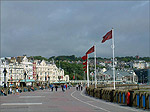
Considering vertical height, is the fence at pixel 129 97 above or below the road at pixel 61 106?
above

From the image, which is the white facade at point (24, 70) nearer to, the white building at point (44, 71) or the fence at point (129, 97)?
the white building at point (44, 71)

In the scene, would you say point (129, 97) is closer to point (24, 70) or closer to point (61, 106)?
point (61, 106)

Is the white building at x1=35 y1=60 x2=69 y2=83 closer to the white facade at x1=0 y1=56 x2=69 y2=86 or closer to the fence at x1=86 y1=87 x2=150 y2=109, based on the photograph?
the white facade at x1=0 y1=56 x2=69 y2=86

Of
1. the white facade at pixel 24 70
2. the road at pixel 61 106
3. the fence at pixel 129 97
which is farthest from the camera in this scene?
the white facade at pixel 24 70

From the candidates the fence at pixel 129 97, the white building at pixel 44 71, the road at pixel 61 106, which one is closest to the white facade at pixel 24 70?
the white building at pixel 44 71

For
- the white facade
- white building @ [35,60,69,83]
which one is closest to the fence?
the white facade

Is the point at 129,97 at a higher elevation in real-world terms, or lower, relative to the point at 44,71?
lower

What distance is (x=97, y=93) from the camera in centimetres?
4400

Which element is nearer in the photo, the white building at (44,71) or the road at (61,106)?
the road at (61,106)

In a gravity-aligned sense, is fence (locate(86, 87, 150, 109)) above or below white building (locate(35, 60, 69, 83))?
below

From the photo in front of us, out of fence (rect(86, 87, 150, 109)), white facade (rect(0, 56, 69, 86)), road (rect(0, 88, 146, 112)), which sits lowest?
road (rect(0, 88, 146, 112))

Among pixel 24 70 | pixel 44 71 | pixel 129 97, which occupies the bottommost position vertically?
pixel 129 97

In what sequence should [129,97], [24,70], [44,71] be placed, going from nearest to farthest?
[129,97] → [24,70] → [44,71]

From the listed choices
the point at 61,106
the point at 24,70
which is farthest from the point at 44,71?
the point at 61,106
